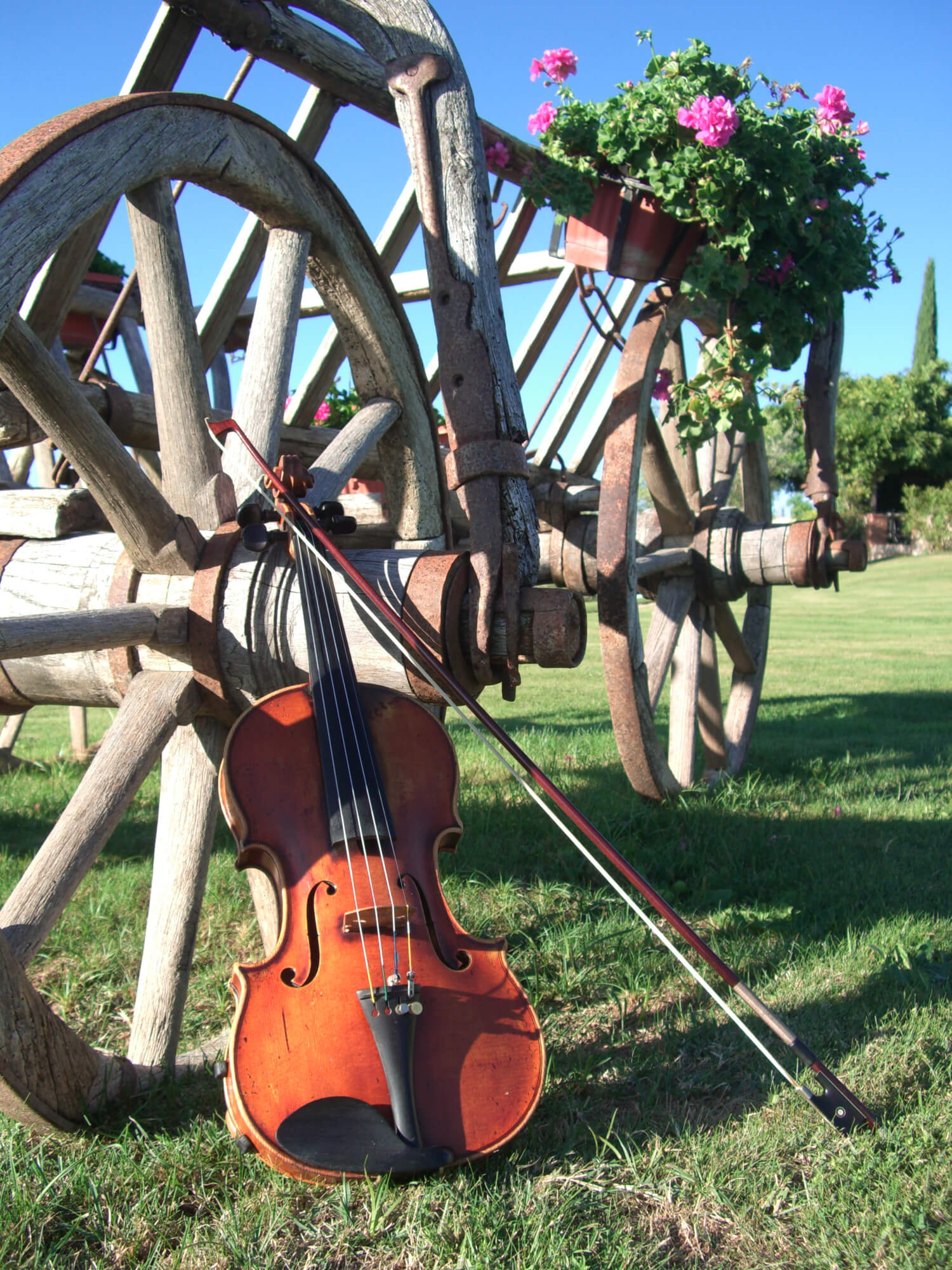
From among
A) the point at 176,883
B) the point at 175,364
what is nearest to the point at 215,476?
the point at 175,364

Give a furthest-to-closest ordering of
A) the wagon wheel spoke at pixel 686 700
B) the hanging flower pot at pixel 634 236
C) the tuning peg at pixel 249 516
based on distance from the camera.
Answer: the wagon wheel spoke at pixel 686 700 < the hanging flower pot at pixel 634 236 < the tuning peg at pixel 249 516

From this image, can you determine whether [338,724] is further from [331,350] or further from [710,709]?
[710,709]

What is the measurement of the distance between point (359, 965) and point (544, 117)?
106 inches

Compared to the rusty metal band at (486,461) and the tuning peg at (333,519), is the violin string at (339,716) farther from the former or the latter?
the rusty metal band at (486,461)

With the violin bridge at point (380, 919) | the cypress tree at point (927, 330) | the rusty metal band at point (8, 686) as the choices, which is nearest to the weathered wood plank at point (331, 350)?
the rusty metal band at point (8, 686)

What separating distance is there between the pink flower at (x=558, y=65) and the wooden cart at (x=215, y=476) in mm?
586

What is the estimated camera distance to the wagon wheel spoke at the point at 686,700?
393cm

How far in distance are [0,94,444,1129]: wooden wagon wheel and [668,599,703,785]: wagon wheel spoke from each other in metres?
1.93

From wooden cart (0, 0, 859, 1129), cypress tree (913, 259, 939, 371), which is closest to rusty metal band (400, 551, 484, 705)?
wooden cart (0, 0, 859, 1129)

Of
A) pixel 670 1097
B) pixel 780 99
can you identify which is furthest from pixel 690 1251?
pixel 780 99

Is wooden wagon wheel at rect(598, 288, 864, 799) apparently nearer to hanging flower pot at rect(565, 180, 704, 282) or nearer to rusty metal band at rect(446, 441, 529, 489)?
hanging flower pot at rect(565, 180, 704, 282)

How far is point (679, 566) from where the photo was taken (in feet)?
12.2

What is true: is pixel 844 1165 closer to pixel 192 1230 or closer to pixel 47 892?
pixel 192 1230

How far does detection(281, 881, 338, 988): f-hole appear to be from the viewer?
131cm
